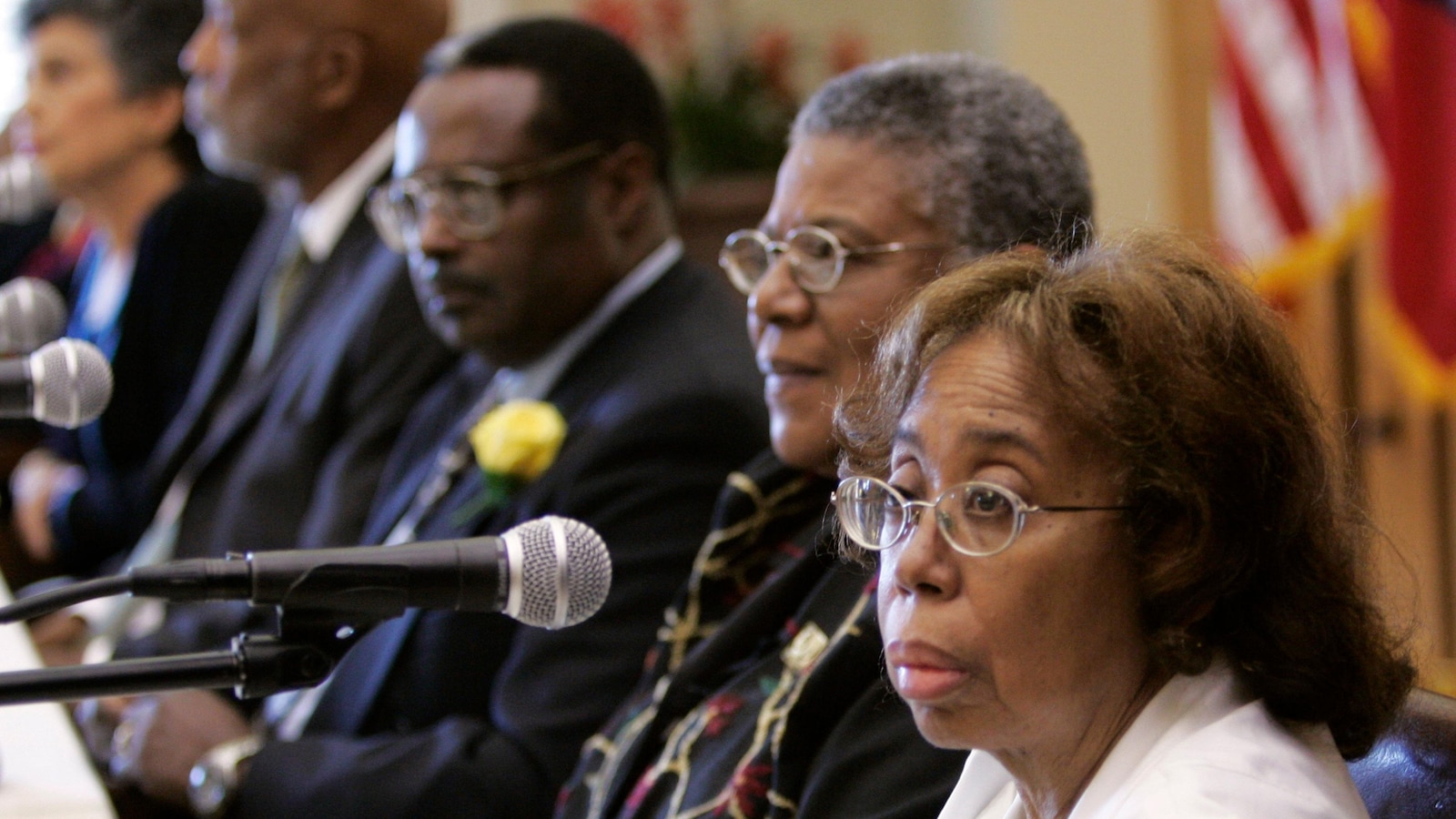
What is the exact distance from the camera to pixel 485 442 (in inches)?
91.0

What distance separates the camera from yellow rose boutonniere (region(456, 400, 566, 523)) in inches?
90.0

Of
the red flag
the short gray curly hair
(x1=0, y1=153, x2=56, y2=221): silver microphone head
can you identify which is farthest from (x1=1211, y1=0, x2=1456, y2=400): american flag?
(x1=0, y1=153, x2=56, y2=221): silver microphone head

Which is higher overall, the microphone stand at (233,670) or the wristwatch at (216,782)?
the microphone stand at (233,670)

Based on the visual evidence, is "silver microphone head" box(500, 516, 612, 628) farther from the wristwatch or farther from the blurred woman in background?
the blurred woman in background

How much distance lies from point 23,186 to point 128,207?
447 millimetres

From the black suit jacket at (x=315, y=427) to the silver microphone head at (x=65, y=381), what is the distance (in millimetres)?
1131

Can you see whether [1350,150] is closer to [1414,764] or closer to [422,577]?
[1414,764]

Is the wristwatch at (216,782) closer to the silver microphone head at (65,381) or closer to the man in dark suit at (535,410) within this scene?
the man in dark suit at (535,410)

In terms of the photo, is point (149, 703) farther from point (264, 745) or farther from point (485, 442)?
point (485, 442)

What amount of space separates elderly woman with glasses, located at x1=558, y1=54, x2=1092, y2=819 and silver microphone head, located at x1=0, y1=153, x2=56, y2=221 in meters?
2.47

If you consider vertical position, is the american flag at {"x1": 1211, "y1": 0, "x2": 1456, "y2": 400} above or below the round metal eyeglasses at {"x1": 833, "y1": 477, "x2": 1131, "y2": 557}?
below

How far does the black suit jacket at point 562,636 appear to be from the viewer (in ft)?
6.96

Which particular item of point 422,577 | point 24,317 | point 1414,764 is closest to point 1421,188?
point 1414,764

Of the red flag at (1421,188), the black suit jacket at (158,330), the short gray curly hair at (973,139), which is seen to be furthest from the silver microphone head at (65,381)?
the red flag at (1421,188)
